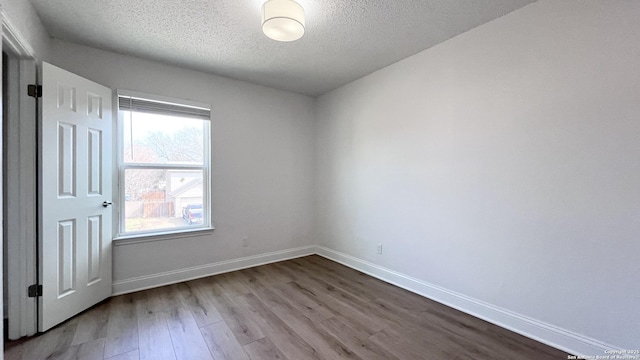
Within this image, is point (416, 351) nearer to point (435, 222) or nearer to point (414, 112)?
point (435, 222)

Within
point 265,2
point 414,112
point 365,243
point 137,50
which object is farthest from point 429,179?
point 137,50

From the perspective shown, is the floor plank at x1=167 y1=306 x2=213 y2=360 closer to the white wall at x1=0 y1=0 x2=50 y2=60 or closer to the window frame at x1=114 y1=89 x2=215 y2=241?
the window frame at x1=114 y1=89 x2=215 y2=241

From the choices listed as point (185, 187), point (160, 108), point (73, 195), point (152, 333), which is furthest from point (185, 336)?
point (160, 108)

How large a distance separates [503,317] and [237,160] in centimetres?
326

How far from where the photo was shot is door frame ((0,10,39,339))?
195cm

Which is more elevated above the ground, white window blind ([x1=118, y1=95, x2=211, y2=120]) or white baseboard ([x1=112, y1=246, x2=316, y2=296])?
white window blind ([x1=118, y1=95, x2=211, y2=120])

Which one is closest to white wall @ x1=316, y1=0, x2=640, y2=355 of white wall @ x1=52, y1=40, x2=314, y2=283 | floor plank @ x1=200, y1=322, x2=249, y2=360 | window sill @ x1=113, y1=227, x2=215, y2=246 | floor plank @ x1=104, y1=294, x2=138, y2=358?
white wall @ x1=52, y1=40, x2=314, y2=283

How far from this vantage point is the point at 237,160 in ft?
11.6

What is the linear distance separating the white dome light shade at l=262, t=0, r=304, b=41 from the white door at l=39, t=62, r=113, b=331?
5.95 ft

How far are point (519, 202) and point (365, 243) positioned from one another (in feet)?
5.84

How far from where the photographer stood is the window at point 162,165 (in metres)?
2.86

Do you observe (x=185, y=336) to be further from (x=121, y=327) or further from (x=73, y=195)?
(x=73, y=195)

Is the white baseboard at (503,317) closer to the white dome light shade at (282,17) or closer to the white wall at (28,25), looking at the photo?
the white dome light shade at (282,17)

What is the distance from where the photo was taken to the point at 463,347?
190 cm
